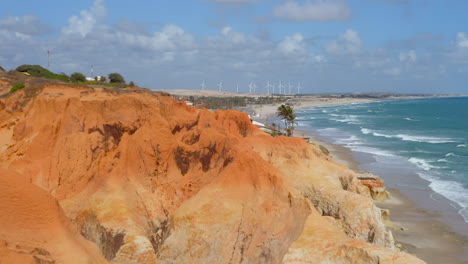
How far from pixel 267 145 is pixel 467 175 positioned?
28.1 m

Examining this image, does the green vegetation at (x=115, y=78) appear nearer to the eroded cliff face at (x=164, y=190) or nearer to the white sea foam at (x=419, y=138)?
the eroded cliff face at (x=164, y=190)

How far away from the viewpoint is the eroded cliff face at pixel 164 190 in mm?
13164


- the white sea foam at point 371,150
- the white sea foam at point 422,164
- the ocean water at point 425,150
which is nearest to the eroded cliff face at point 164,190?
the ocean water at point 425,150

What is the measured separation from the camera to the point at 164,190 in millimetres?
19016

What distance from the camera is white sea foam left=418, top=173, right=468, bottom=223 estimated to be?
34406 mm

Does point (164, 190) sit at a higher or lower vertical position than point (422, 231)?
higher

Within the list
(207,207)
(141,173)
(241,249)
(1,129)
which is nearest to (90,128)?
(141,173)

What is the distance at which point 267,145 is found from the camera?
2720cm

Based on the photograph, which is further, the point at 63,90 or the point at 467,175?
the point at 467,175

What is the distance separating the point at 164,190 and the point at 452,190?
2956cm

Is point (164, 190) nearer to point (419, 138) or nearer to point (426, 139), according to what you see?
point (426, 139)

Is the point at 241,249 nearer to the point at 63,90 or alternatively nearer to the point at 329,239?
the point at 329,239

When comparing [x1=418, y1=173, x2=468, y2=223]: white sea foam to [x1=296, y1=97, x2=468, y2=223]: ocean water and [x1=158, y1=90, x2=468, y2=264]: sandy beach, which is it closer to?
[x1=296, y1=97, x2=468, y2=223]: ocean water

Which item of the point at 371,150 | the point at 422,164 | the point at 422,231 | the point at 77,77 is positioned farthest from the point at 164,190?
the point at 371,150
